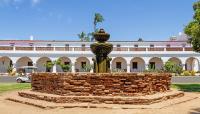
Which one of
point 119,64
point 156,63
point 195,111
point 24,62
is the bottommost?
point 195,111

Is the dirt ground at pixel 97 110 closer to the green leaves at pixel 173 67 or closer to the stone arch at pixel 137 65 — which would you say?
the green leaves at pixel 173 67

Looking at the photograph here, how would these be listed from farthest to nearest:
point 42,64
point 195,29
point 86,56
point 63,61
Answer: point 42,64 < point 63,61 < point 86,56 < point 195,29

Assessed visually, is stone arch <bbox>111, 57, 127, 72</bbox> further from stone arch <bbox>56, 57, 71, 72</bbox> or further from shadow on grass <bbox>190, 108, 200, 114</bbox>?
shadow on grass <bbox>190, 108, 200, 114</bbox>

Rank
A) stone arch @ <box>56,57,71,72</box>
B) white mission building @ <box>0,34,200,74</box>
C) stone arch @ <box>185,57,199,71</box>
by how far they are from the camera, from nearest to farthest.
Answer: white mission building @ <box>0,34,200,74</box> → stone arch @ <box>56,57,71,72</box> → stone arch @ <box>185,57,199,71</box>

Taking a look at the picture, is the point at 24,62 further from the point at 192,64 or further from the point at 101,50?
the point at 101,50

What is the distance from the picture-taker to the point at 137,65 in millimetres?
59219

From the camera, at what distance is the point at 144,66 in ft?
191

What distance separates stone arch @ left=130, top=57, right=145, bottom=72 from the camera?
192 ft

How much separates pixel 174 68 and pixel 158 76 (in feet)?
125

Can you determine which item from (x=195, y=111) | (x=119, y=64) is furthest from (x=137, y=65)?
(x=195, y=111)

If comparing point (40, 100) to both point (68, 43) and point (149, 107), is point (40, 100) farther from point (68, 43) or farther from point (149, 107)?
point (68, 43)

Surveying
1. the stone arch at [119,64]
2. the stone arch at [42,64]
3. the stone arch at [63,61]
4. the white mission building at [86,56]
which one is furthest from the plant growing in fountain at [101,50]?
the stone arch at [42,64]

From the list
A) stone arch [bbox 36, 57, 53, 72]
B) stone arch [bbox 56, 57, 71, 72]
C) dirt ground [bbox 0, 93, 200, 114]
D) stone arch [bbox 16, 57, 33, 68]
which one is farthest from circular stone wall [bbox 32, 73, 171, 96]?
stone arch [bbox 16, 57, 33, 68]

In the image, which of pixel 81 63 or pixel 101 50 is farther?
pixel 81 63
